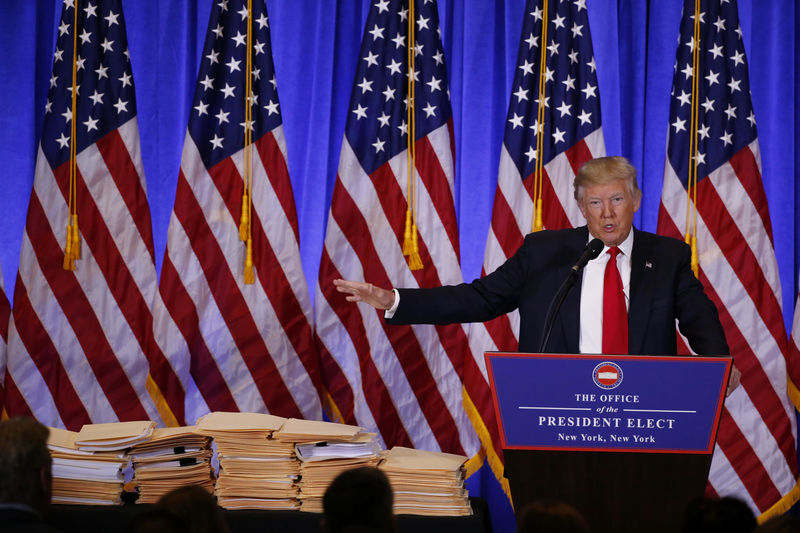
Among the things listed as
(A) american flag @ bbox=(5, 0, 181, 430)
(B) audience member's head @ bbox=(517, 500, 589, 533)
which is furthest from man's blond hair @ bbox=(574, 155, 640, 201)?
(A) american flag @ bbox=(5, 0, 181, 430)

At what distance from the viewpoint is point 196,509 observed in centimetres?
201

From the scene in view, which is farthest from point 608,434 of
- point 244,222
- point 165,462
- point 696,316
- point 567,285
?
point 244,222

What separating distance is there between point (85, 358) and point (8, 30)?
80.1 inches

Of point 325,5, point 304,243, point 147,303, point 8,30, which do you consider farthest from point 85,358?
point 325,5

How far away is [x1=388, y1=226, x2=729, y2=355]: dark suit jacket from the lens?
10.4 feet

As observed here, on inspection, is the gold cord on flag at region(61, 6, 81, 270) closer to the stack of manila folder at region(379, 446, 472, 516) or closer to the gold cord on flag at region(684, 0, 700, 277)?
the stack of manila folder at region(379, 446, 472, 516)

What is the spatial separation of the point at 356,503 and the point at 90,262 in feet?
10.2

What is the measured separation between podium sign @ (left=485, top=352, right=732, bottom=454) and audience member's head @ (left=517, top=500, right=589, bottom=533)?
730 mm

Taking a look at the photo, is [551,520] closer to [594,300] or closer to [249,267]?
[594,300]

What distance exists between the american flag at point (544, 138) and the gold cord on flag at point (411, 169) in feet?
1.29

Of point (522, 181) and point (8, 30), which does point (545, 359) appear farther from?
point (8, 30)

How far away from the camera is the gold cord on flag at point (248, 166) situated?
4648 millimetres

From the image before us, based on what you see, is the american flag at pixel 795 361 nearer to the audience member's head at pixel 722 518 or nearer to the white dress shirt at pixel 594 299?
the white dress shirt at pixel 594 299

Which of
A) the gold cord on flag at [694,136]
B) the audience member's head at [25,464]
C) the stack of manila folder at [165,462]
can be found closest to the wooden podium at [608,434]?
the audience member's head at [25,464]
